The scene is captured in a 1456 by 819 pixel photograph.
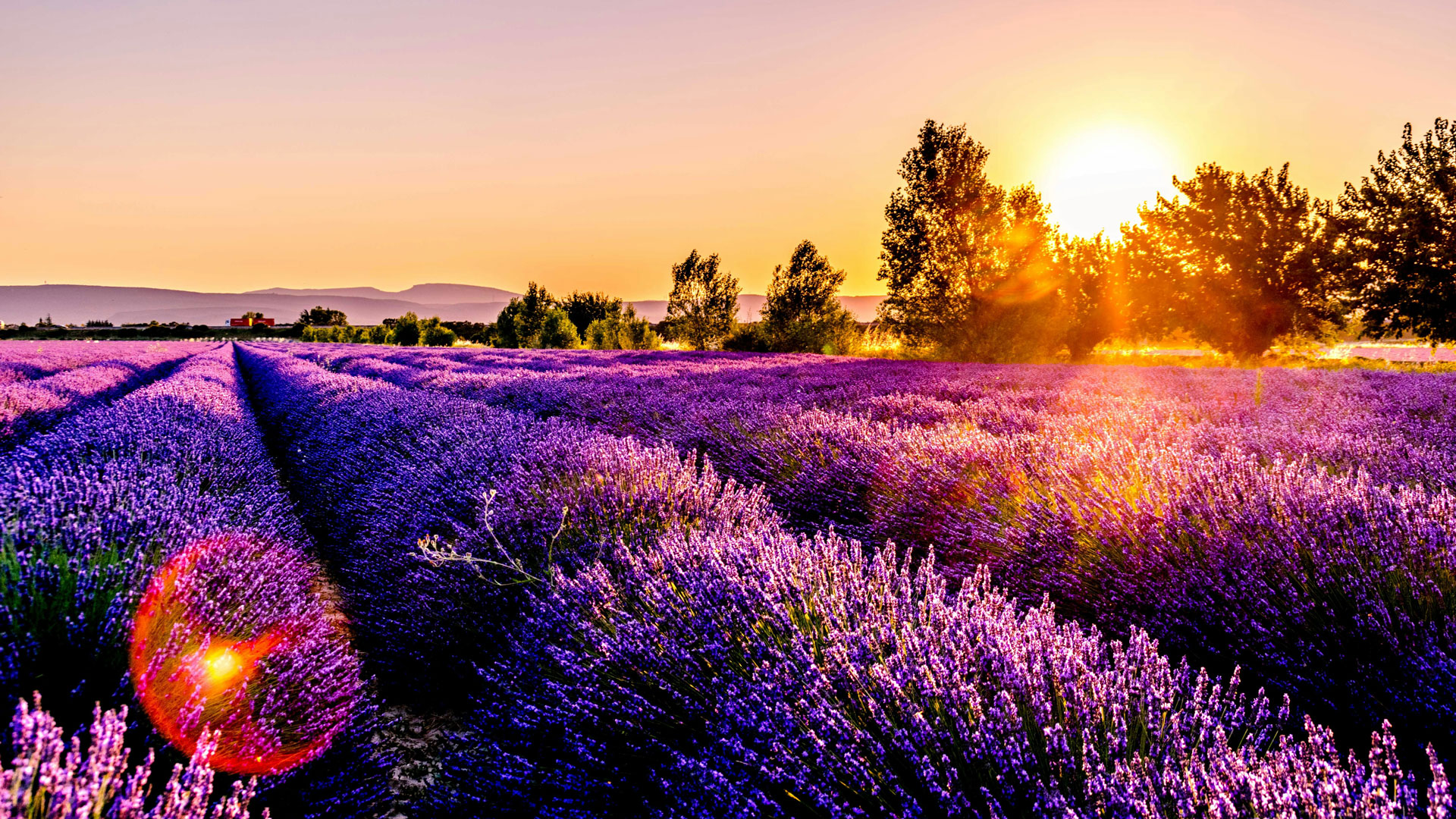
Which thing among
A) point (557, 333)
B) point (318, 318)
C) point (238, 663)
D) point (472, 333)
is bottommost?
point (238, 663)

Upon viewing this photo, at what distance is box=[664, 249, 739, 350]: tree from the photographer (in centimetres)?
4144

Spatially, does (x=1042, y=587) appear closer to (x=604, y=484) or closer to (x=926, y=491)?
(x=926, y=491)

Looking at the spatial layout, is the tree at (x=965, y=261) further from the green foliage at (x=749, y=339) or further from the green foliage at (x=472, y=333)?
the green foliage at (x=472, y=333)

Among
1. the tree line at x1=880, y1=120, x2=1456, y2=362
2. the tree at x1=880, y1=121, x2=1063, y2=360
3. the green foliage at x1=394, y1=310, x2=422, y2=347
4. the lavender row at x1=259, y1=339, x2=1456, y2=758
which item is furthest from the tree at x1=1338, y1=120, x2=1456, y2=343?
the green foliage at x1=394, y1=310, x2=422, y2=347

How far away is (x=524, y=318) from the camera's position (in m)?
50.1

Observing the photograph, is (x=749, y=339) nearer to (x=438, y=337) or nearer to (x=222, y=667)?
(x=438, y=337)

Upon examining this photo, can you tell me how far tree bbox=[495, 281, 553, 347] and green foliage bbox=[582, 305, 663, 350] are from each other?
6.34m

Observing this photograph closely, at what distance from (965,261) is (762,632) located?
2166 cm

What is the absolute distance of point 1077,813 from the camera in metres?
0.82

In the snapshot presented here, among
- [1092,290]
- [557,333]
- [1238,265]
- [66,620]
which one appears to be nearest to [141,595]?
[66,620]

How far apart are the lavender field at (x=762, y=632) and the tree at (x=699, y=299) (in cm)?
3829

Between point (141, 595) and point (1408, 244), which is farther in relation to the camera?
point (1408, 244)

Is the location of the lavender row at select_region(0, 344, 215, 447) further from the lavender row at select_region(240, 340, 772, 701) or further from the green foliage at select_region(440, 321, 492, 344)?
the green foliage at select_region(440, 321, 492, 344)

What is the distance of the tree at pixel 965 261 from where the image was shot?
1991 cm
